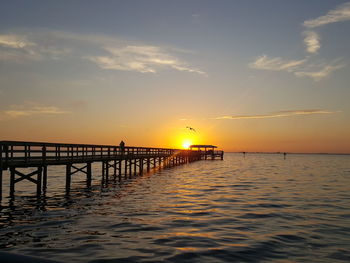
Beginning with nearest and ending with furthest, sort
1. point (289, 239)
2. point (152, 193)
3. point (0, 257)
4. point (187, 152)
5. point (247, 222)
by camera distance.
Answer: point (0, 257) < point (289, 239) < point (247, 222) < point (152, 193) < point (187, 152)

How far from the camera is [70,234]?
→ 1024 cm

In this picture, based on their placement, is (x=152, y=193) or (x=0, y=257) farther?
(x=152, y=193)

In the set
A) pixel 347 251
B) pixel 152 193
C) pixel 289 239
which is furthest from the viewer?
pixel 152 193

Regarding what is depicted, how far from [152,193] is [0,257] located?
17.4 m

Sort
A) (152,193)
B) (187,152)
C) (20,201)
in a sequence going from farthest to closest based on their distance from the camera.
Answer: (187,152), (152,193), (20,201)

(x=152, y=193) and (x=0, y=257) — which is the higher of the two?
(x=0, y=257)

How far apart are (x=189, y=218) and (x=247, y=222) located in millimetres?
2305

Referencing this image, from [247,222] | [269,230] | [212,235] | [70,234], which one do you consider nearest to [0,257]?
[70,234]

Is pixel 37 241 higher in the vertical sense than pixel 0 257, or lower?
lower

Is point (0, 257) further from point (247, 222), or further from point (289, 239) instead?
point (247, 222)

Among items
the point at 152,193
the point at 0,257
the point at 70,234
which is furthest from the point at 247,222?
the point at 0,257

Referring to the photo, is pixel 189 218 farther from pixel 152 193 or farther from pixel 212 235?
pixel 152 193

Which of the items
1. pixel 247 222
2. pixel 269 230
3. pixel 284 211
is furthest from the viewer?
pixel 284 211

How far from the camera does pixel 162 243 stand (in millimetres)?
9461
